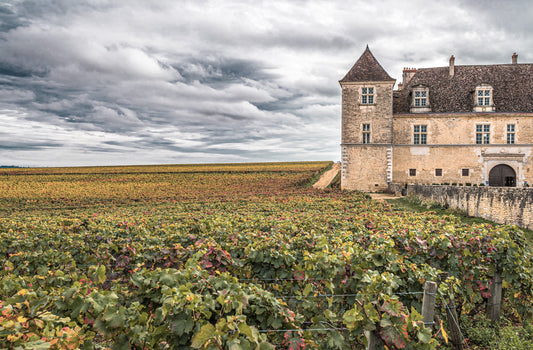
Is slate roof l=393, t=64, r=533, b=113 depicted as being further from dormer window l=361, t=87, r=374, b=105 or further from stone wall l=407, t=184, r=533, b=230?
stone wall l=407, t=184, r=533, b=230

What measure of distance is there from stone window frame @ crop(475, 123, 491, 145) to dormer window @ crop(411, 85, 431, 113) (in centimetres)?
509

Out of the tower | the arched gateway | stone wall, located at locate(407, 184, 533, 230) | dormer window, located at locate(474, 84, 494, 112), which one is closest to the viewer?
stone wall, located at locate(407, 184, 533, 230)

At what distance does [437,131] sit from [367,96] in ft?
26.3

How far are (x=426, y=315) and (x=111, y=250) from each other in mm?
6890

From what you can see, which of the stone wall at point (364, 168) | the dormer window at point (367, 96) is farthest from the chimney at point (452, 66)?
the stone wall at point (364, 168)

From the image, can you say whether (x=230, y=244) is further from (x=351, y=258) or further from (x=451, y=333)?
(x=451, y=333)

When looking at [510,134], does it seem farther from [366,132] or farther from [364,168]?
[364,168]

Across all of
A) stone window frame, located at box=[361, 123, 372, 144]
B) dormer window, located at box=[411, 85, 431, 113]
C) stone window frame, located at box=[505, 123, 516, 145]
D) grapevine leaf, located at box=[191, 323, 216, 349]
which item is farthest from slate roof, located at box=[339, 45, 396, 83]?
grapevine leaf, located at box=[191, 323, 216, 349]

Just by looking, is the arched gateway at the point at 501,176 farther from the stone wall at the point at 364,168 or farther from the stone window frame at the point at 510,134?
the stone wall at the point at 364,168

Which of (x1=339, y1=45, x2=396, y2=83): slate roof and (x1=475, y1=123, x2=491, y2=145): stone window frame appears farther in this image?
(x1=339, y1=45, x2=396, y2=83): slate roof

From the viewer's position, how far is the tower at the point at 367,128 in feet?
105

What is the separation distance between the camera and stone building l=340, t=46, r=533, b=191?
31344mm

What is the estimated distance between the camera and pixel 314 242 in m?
6.90

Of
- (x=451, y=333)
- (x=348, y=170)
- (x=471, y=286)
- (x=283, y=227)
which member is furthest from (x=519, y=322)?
(x=348, y=170)
